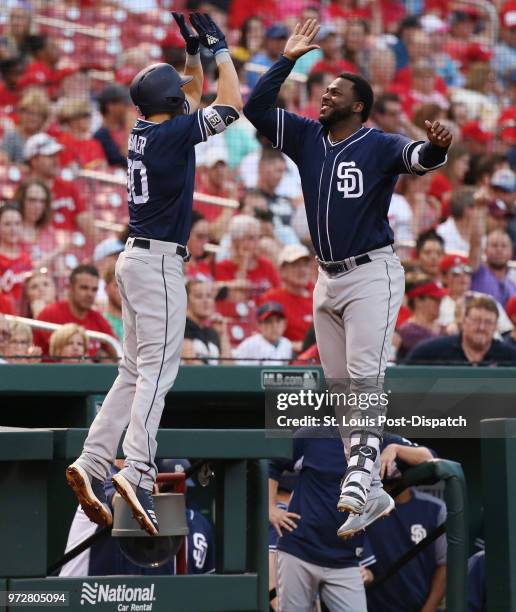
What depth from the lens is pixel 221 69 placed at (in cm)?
510

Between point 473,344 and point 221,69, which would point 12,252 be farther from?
point 221,69

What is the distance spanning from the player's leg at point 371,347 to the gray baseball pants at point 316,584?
0.76 m

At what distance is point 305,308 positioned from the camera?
821 centimetres

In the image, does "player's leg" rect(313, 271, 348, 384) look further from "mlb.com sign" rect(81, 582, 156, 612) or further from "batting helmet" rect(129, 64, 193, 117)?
"mlb.com sign" rect(81, 582, 156, 612)

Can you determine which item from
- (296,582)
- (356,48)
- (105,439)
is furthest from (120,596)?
(356,48)

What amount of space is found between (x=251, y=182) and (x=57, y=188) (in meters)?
1.58

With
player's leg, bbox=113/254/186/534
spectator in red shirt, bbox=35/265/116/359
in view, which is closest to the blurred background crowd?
spectator in red shirt, bbox=35/265/116/359

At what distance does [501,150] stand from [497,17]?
10.4ft

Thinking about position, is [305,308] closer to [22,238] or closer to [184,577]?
[22,238]

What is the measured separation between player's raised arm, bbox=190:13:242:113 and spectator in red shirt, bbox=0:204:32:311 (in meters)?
3.26

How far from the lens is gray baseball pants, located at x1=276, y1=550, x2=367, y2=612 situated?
5.82m

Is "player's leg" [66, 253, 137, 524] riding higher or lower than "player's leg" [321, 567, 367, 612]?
higher

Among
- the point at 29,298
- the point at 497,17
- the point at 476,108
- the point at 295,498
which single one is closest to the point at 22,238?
the point at 29,298

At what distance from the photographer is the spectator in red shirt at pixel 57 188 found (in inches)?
368
